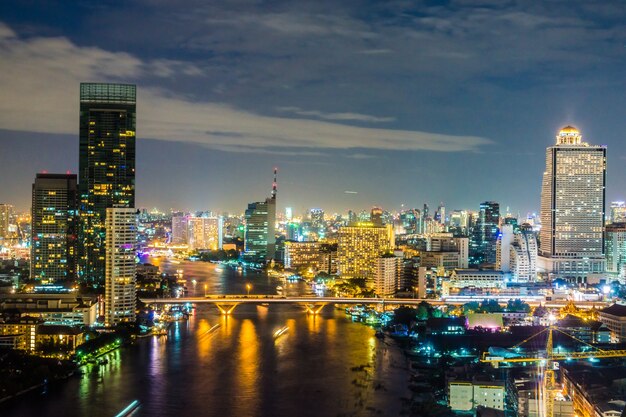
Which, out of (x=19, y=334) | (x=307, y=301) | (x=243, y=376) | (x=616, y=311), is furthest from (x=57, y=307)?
(x=616, y=311)

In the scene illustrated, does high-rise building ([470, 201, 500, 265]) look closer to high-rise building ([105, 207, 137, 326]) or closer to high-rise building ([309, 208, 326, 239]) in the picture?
high-rise building ([309, 208, 326, 239])

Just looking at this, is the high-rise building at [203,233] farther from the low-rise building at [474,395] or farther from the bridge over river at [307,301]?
the low-rise building at [474,395]

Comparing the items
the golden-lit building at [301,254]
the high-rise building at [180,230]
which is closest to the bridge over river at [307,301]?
the golden-lit building at [301,254]

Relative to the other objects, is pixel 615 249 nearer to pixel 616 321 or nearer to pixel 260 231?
pixel 616 321

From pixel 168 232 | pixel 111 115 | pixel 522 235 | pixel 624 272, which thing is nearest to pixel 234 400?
pixel 111 115

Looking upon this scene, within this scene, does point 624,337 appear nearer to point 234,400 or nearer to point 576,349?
point 576,349

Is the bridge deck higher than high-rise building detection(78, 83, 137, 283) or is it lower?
lower

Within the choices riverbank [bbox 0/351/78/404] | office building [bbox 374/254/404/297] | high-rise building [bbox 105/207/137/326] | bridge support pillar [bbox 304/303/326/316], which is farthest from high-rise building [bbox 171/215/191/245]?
riverbank [bbox 0/351/78/404]
